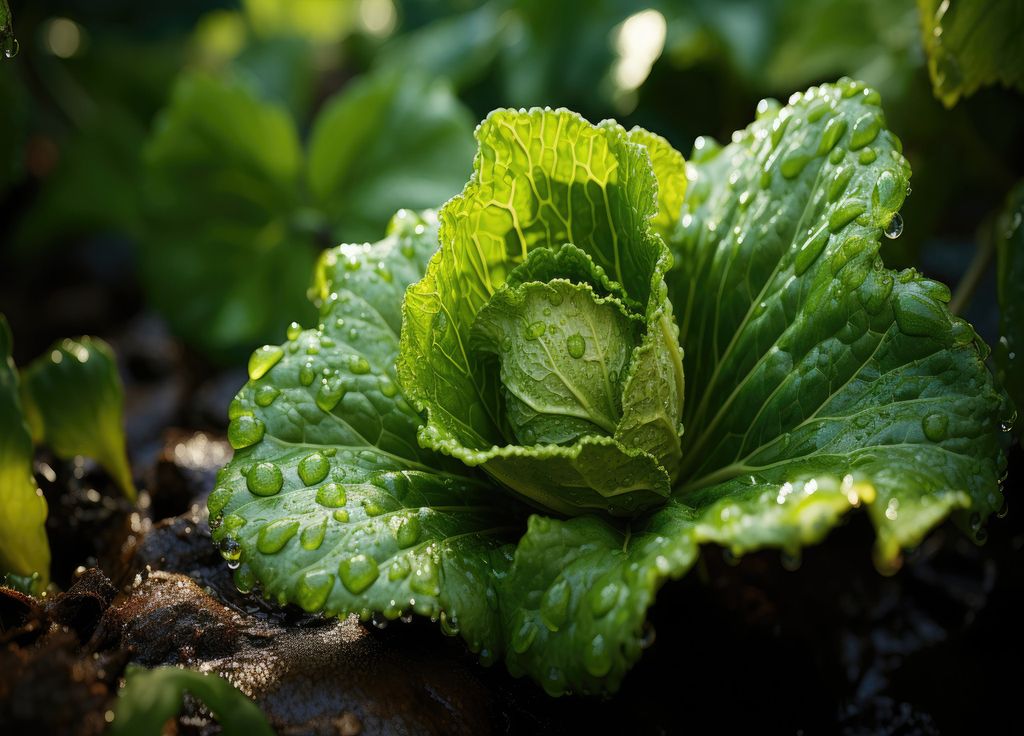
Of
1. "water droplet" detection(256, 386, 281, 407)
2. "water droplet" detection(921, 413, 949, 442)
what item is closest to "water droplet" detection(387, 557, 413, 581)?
"water droplet" detection(256, 386, 281, 407)

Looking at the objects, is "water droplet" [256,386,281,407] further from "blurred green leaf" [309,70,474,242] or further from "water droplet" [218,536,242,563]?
"blurred green leaf" [309,70,474,242]

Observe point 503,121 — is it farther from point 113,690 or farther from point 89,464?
point 89,464

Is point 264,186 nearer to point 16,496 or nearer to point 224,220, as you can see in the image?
point 224,220

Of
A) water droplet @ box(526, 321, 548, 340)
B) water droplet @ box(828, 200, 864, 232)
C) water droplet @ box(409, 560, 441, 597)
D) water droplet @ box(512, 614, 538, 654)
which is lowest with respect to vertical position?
water droplet @ box(512, 614, 538, 654)

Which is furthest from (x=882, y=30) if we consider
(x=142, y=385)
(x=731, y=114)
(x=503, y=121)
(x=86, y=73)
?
(x=86, y=73)

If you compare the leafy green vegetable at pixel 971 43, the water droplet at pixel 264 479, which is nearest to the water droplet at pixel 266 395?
the water droplet at pixel 264 479

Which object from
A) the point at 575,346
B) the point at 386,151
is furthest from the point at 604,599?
the point at 386,151
